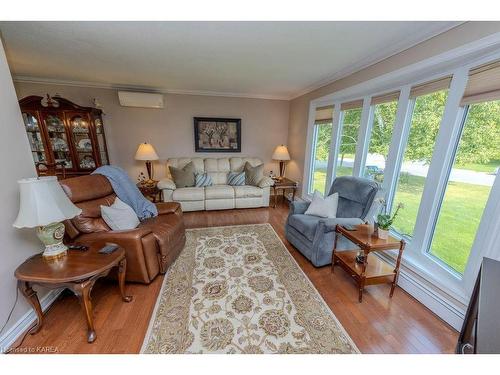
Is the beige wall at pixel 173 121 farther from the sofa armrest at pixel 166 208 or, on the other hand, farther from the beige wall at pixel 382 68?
→ the sofa armrest at pixel 166 208

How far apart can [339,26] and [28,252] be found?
2.95 meters

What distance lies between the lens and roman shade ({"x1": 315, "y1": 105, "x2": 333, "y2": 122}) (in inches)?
127

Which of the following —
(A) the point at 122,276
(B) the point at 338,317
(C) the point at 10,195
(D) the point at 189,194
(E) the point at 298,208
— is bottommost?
(B) the point at 338,317

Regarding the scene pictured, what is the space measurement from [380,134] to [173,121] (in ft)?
12.0

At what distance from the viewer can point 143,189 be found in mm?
3480

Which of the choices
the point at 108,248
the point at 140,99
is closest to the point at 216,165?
the point at 140,99

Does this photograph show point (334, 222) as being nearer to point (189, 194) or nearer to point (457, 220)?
point (457, 220)

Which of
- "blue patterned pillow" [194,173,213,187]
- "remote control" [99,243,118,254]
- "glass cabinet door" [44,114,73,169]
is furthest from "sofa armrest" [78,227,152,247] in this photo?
"glass cabinet door" [44,114,73,169]

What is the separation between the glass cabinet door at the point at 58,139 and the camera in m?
3.23

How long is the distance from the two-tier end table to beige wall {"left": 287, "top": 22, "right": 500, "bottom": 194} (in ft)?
5.09

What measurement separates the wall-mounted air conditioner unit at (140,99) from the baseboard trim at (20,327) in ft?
→ 10.6

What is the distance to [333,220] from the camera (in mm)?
2051

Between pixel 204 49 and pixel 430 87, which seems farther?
pixel 204 49
